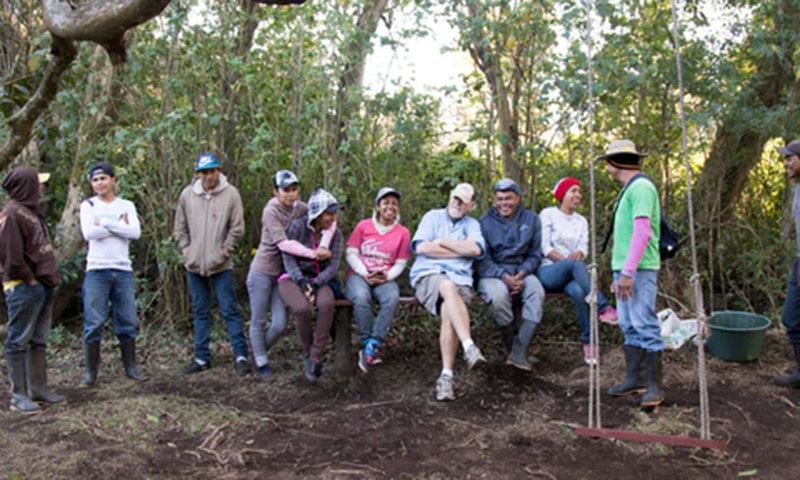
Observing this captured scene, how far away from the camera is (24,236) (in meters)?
4.70

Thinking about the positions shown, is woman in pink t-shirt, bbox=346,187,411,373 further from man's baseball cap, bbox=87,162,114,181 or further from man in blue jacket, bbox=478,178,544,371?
man's baseball cap, bbox=87,162,114,181

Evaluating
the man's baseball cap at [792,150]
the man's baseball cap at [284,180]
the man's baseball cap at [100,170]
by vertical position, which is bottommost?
the man's baseball cap at [284,180]

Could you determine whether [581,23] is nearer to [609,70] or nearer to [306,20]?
[609,70]

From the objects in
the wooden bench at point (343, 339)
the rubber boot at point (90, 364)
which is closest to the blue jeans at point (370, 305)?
the wooden bench at point (343, 339)

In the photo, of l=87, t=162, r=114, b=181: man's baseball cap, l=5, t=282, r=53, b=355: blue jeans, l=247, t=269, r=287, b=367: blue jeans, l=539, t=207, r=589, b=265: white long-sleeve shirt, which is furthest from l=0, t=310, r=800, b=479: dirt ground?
l=87, t=162, r=114, b=181: man's baseball cap

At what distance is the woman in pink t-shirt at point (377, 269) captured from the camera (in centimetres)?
541

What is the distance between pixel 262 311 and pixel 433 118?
8.43 ft

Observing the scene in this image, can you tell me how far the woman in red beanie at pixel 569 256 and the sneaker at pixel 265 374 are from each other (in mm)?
2304

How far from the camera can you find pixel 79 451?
4.02 meters

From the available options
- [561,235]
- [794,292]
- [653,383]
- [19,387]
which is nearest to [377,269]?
[561,235]

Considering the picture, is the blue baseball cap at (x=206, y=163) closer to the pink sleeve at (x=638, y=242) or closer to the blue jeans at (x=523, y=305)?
the blue jeans at (x=523, y=305)

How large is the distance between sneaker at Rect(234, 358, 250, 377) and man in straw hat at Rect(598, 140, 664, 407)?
2988 mm

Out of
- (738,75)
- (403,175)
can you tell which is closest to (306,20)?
(403,175)

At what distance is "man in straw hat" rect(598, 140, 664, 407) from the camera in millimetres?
4504
